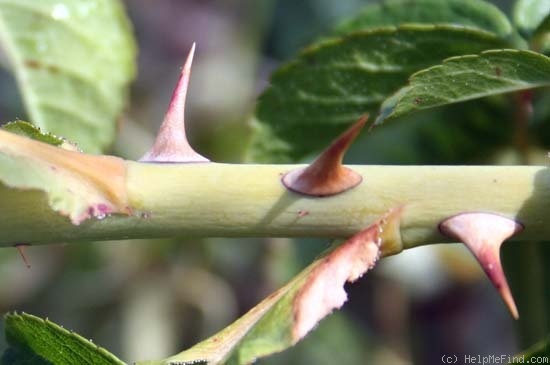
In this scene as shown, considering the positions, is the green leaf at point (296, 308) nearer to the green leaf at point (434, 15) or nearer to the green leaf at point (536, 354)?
the green leaf at point (536, 354)

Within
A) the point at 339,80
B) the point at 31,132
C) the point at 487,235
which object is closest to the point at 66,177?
the point at 31,132

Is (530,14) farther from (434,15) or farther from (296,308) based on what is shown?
(296,308)

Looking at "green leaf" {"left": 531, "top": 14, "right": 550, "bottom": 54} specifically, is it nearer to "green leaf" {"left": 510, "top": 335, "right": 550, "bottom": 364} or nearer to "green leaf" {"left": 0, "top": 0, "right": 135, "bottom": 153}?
"green leaf" {"left": 510, "top": 335, "right": 550, "bottom": 364}

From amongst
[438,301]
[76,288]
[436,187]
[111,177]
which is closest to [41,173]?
[111,177]

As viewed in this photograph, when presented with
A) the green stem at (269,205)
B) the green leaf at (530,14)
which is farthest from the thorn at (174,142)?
the green leaf at (530,14)

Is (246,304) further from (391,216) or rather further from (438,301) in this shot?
(391,216)

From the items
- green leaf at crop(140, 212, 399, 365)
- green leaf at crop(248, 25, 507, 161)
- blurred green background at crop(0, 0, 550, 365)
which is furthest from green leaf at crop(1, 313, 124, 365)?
blurred green background at crop(0, 0, 550, 365)
